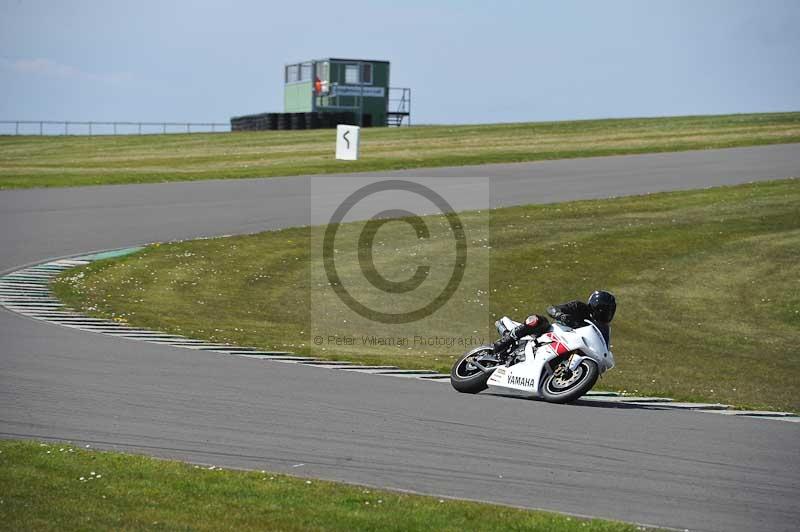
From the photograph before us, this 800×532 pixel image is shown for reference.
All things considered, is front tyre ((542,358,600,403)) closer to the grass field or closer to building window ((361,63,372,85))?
the grass field

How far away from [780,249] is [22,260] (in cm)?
1689

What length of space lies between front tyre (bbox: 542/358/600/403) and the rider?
513mm

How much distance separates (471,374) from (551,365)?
3.41ft

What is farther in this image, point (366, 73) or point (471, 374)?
point (366, 73)

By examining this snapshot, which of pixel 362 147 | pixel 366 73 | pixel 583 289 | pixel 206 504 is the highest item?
pixel 366 73

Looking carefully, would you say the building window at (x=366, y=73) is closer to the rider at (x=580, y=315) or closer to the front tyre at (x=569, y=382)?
the rider at (x=580, y=315)

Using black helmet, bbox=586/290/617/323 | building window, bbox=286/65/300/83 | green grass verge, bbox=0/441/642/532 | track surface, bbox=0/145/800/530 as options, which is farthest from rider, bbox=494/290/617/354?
building window, bbox=286/65/300/83

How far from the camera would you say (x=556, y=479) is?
360 inches

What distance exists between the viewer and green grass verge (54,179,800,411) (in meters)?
17.8

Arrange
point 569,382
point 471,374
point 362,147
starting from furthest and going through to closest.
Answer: point 362,147
point 471,374
point 569,382

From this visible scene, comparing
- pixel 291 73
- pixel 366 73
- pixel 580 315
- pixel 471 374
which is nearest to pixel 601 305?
pixel 580 315

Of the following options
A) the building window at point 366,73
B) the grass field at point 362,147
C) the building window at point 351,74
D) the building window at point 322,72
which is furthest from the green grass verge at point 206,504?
the building window at point 366,73

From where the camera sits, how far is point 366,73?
77.1m

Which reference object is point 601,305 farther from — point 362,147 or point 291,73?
point 291,73
